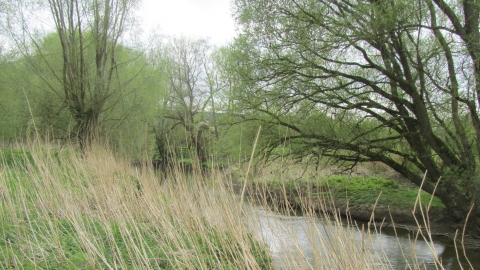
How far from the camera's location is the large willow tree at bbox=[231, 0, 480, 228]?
8.45m

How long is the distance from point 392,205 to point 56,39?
13.8 m

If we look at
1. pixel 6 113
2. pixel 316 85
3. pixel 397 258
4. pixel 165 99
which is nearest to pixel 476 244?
pixel 397 258

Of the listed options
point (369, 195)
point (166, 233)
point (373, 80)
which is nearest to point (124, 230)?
point (166, 233)

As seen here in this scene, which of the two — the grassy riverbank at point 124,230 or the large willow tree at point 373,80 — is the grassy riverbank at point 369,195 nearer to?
A: the large willow tree at point 373,80

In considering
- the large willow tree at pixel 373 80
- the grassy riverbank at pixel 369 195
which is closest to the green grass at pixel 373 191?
the grassy riverbank at pixel 369 195

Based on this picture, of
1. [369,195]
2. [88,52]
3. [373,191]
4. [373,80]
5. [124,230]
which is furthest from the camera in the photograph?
[373,191]

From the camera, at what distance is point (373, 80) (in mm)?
10328

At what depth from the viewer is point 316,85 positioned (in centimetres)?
994

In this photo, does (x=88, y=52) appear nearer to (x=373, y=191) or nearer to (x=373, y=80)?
(x=373, y=80)

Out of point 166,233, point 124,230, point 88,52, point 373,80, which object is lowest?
point 166,233

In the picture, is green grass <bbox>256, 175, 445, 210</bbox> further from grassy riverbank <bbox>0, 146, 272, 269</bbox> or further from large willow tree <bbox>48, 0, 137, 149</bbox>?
grassy riverbank <bbox>0, 146, 272, 269</bbox>

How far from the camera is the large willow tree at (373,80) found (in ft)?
27.7

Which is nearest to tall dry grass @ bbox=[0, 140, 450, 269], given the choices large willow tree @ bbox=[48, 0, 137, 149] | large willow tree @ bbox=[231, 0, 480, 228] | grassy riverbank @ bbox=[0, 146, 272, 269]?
grassy riverbank @ bbox=[0, 146, 272, 269]

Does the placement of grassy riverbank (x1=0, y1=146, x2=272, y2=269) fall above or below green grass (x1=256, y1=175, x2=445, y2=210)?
above
